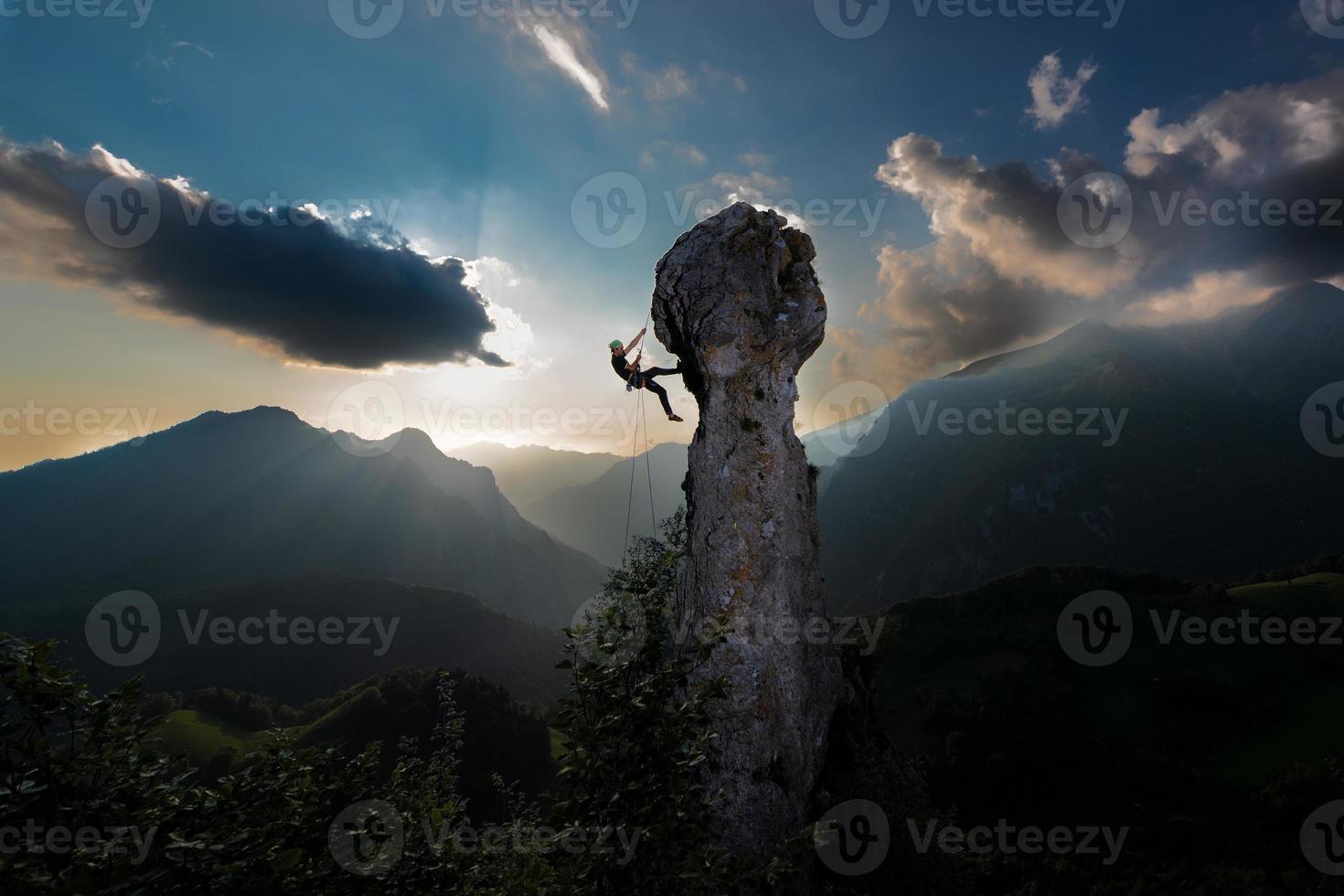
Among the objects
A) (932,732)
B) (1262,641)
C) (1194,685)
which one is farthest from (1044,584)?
(932,732)

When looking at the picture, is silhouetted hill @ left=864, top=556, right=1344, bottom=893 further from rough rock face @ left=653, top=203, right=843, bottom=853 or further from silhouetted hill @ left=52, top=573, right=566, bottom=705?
silhouetted hill @ left=52, top=573, right=566, bottom=705

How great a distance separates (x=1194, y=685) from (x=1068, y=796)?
30.3 m

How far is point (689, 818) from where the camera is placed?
16.2 feet

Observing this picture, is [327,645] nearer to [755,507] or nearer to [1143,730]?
[755,507]

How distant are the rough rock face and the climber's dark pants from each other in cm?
125

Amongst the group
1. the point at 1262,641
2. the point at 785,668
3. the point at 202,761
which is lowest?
the point at 202,761

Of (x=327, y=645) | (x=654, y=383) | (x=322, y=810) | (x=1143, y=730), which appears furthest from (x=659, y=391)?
(x=327, y=645)

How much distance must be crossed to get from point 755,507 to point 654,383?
5.96m

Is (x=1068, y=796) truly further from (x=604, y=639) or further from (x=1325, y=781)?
(x=604, y=639)

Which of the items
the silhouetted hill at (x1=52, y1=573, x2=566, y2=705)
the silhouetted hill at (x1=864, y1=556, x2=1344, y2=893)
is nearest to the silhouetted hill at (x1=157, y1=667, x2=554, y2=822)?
the silhouetted hill at (x1=864, y1=556, x2=1344, y2=893)

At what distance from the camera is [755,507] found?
13961 millimetres

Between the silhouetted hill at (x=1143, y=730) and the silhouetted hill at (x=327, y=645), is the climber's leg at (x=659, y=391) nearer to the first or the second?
the silhouetted hill at (x=1143, y=730)

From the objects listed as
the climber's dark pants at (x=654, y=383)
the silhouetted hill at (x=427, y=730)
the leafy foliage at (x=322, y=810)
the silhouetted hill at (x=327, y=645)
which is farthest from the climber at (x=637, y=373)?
the silhouetted hill at (x=327, y=645)

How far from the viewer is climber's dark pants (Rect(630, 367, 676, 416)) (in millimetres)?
17281
